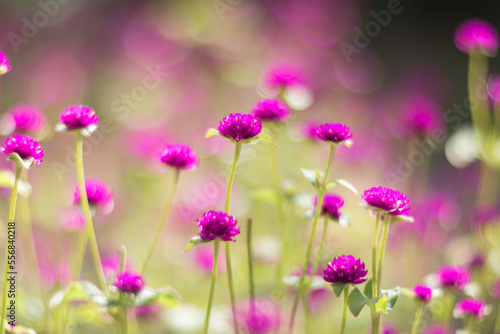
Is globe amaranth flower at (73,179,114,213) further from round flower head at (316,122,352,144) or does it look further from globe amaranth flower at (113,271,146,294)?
round flower head at (316,122,352,144)

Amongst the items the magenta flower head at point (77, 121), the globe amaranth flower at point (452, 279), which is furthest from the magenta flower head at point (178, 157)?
the globe amaranth flower at point (452, 279)

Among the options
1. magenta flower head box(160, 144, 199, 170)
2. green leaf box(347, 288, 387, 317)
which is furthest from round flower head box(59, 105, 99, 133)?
green leaf box(347, 288, 387, 317)

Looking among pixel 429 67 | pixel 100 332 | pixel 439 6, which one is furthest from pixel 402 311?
pixel 439 6

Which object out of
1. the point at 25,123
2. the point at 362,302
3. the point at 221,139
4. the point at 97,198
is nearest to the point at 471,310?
the point at 362,302

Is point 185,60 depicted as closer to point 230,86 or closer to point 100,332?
point 230,86

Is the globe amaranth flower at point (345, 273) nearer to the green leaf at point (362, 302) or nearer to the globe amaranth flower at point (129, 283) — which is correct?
the green leaf at point (362, 302)

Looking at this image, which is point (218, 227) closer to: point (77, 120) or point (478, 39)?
point (77, 120)

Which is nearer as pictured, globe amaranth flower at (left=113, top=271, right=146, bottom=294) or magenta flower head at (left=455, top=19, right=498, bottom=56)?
globe amaranth flower at (left=113, top=271, right=146, bottom=294)
